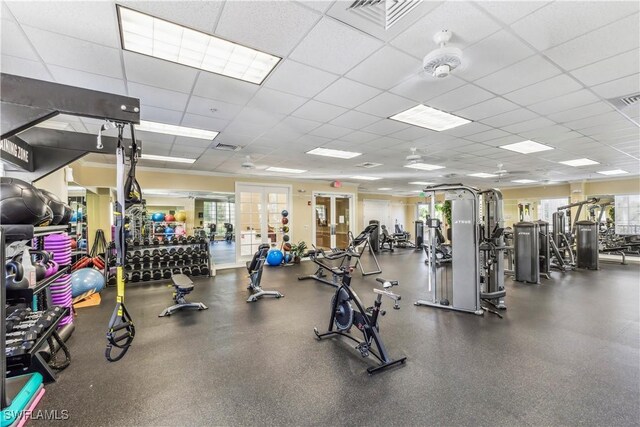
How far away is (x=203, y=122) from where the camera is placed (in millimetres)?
3869

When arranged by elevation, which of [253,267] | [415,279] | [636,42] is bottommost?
[415,279]

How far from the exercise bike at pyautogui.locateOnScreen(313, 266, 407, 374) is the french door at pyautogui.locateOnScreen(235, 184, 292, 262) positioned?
5.48 meters

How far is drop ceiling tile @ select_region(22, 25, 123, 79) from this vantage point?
2.04m

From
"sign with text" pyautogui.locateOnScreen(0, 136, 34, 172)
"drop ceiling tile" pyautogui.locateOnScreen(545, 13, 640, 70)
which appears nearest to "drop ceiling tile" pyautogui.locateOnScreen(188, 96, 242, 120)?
"sign with text" pyautogui.locateOnScreen(0, 136, 34, 172)

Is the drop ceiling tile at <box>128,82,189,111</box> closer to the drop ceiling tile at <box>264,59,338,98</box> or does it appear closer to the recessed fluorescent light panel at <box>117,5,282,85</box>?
the recessed fluorescent light panel at <box>117,5,282,85</box>

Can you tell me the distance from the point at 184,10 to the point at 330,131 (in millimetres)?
2716

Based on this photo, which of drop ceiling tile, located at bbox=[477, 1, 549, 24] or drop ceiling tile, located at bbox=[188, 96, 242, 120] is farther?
drop ceiling tile, located at bbox=[188, 96, 242, 120]

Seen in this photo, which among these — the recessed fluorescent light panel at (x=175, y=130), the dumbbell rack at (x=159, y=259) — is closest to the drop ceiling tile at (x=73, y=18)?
the recessed fluorescent light panel at (x=175, y=130)

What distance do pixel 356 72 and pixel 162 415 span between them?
315 centimetres

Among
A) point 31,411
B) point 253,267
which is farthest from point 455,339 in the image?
point 31,411

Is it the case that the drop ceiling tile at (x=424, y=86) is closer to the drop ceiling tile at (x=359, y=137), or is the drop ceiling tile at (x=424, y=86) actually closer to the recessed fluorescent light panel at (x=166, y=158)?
the drop ceiling tile at (x=359, y=137)

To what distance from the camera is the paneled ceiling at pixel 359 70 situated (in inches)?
72.6

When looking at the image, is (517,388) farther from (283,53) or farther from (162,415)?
(283,53)

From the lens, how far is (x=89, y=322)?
3.66m
